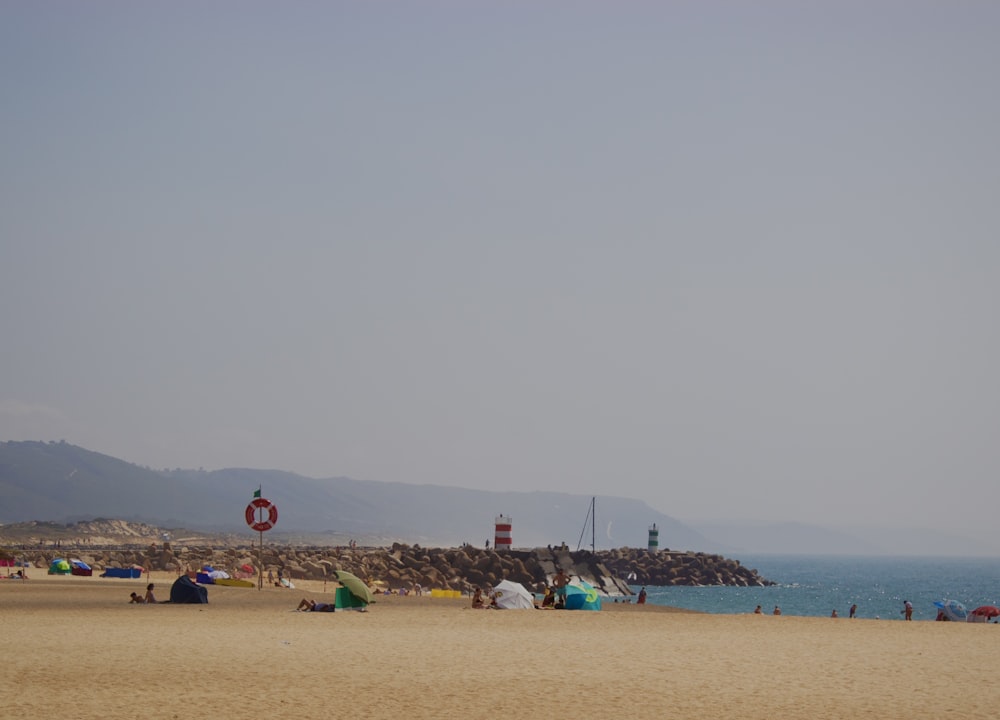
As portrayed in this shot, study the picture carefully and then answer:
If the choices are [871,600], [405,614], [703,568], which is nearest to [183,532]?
[703,568]

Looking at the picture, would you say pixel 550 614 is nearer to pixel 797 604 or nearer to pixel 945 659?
pixel 945 659

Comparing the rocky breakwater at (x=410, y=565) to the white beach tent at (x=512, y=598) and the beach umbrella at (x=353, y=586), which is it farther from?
the beach umbrella at (x=353, y=586)

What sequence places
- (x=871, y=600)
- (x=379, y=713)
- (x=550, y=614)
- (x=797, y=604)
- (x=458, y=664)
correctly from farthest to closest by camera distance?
(x=871, y=600) → (x=797, y=604) → (x=550, y=614) → (x=458, y=664) → (x=379, y=713)

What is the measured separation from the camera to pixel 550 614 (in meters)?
29.6

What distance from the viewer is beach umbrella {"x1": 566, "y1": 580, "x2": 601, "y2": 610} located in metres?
31.8

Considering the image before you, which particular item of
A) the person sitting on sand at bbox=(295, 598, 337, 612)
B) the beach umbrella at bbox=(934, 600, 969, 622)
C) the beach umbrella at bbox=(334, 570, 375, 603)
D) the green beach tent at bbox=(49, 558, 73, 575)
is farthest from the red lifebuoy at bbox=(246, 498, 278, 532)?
the green beach tent at bbox=(49, 558, 73, 575)

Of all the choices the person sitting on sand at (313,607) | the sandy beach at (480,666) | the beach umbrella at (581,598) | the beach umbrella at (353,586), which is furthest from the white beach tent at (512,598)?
the person sitting on sand at (313,607)

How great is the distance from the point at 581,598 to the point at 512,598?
181 cm

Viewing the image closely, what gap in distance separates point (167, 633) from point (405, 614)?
7.89 m

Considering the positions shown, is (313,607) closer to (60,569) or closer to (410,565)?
(60,569)

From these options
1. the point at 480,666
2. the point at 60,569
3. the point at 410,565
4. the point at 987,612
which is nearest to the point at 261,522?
the point at 480,666

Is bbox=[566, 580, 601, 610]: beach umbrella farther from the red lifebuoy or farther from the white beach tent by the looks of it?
the red lifebuoy

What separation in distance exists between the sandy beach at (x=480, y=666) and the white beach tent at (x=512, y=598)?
2.57 metres

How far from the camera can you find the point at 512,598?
105 feet
